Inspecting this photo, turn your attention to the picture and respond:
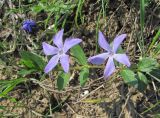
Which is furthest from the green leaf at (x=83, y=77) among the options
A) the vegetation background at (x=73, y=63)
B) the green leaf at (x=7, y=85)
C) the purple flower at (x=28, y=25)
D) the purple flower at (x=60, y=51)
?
the purple flower at (x=28, y=25)

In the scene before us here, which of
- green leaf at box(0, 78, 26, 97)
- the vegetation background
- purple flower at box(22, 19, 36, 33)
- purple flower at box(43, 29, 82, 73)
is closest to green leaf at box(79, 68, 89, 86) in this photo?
the vegetation background

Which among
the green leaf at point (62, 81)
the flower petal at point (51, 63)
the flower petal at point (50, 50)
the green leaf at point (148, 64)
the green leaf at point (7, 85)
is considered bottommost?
the green leaf at point (7, 85)

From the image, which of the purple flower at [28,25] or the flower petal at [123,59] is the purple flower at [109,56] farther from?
the purple flower at [28,25]

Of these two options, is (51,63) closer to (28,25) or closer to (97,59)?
(97,59)

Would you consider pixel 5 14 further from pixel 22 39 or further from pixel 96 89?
pixel 96 89

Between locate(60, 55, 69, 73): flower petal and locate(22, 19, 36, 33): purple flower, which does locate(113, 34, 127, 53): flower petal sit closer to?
locate(60, 55, 69, 73): flower petal

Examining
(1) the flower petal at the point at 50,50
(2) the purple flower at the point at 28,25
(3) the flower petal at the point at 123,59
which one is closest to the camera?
(3) the flower petal at the point at 123,59
